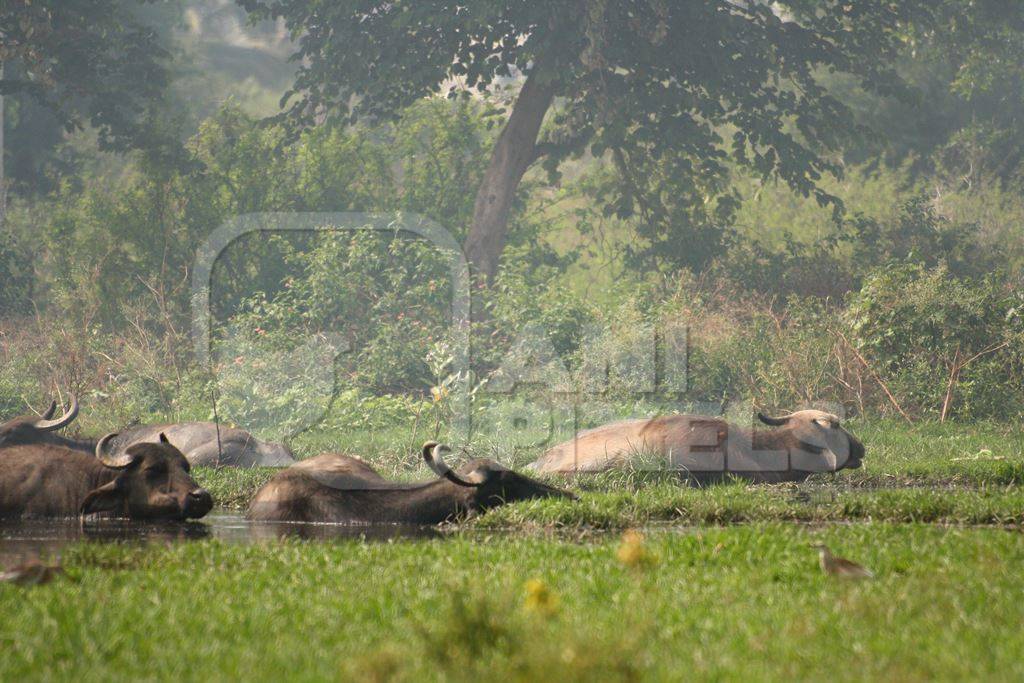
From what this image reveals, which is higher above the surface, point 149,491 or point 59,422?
point 59,422

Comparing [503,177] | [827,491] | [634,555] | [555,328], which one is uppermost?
[503,177]

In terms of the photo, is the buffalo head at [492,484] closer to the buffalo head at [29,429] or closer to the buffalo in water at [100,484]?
the buffalo in water at [100,484]

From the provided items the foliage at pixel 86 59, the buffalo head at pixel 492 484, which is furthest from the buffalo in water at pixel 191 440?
the foliage at pixel 86 59

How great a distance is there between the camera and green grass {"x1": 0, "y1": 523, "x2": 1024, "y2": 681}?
4652 millimetres

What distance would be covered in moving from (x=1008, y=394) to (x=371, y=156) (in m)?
17.5

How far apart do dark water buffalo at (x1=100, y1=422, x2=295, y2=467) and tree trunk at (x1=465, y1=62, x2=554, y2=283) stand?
13.6 m

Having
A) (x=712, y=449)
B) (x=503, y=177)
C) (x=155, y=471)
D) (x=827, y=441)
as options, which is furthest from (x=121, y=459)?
(x=503, y=177)

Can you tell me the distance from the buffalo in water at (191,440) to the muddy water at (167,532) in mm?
4223

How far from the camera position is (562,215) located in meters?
32.2

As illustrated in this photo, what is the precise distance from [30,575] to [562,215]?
2656 centimetres

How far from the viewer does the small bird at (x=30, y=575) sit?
20.6ft

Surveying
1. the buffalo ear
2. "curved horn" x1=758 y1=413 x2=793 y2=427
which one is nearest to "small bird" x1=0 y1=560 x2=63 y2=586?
the buffalo ear

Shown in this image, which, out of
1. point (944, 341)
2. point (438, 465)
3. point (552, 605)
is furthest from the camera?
point (944, 341)

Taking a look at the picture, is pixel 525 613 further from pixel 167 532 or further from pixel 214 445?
pixel 214 445
